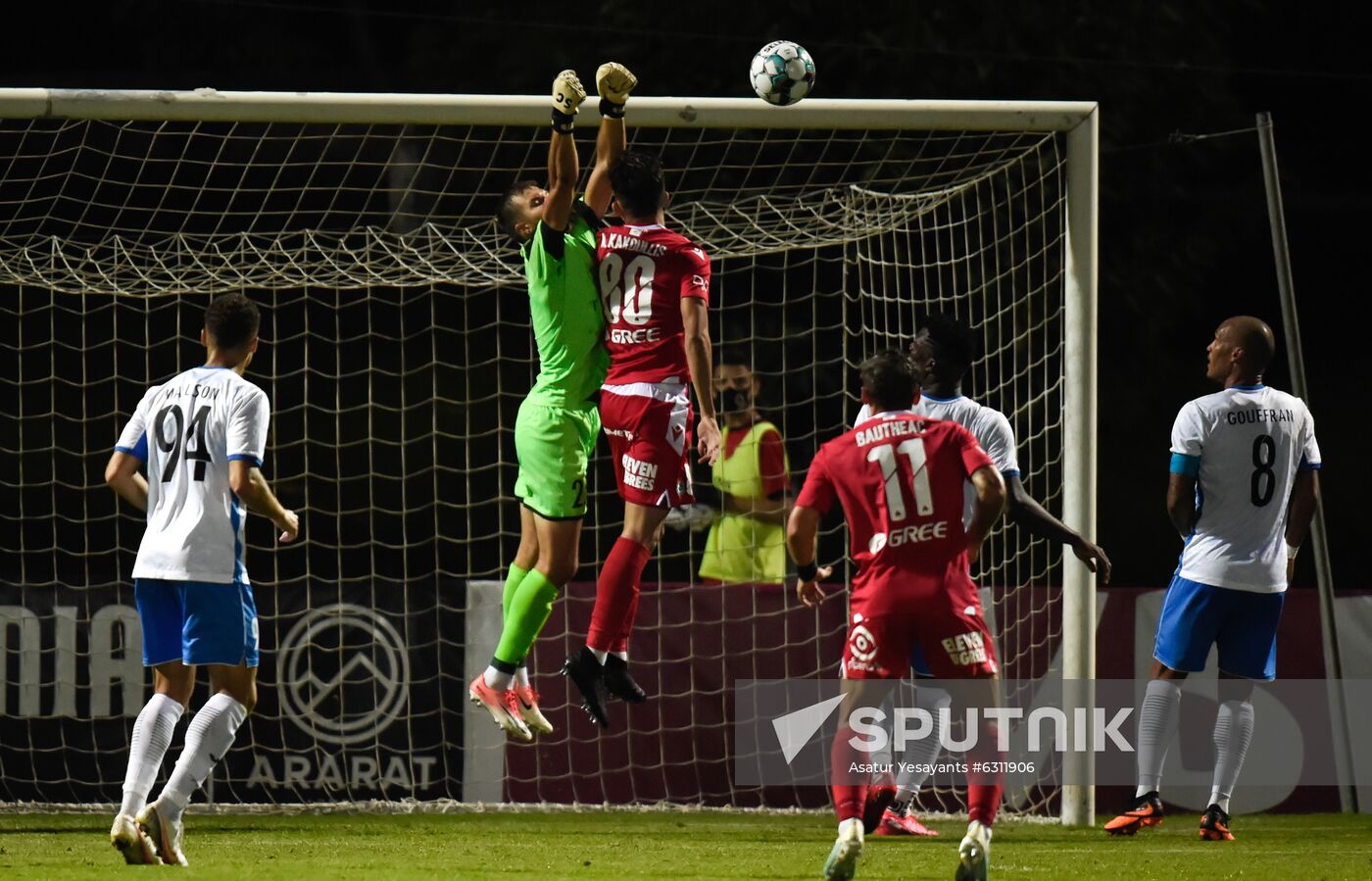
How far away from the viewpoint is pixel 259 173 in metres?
20.2

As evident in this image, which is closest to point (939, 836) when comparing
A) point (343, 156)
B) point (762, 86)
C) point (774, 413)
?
point (762, 86)

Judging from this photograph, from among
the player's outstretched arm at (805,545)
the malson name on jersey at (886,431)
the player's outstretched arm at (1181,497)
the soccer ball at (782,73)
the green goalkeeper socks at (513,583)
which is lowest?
the green goalkeeper socks at (513,583)

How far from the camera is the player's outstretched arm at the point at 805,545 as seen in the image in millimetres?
6316

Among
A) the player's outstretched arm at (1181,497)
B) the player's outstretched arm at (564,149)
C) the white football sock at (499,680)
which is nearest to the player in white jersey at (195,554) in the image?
the white football sock at (499,680)

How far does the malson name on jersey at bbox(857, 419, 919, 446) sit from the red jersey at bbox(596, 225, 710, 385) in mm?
1418

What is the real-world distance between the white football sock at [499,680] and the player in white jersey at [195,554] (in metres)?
1.05

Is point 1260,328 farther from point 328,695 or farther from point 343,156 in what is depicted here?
point 343,156

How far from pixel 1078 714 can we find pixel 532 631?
3.04 m

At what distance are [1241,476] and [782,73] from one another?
8.98 feet

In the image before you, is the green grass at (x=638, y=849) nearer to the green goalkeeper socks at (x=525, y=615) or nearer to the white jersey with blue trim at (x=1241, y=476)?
the green goalkeeper socks at (x=525, y=615)

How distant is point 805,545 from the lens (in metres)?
6.39

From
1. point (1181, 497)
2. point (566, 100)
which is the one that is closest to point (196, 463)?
point (566, 100)

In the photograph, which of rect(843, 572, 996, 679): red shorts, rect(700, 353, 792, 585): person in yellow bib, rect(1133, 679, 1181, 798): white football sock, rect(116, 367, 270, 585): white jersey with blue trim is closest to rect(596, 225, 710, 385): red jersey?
rect(116, 367, 270, 585): white jersey with blue trim

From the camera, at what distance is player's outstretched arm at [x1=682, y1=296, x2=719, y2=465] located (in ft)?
24.4
